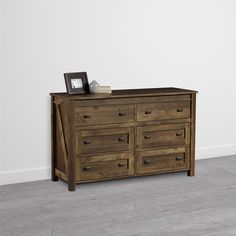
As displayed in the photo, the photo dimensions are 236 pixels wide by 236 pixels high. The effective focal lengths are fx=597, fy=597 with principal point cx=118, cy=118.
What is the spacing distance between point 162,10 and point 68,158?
1706 mm

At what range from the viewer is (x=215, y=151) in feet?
Answer: 19.1

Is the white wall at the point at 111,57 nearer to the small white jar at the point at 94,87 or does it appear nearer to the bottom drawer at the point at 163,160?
the small white jar at the point at 94,87

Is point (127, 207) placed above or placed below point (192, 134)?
below

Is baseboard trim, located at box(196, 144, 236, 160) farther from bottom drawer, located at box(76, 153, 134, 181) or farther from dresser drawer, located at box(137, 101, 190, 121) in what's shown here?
bottom drawer, located at box(76, 153, 134, 181)

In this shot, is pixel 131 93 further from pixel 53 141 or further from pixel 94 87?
pixel 53 141

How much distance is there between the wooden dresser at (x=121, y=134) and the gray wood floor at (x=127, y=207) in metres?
0.13

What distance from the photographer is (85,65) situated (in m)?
5.03

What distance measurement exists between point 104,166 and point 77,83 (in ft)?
A: 2.25

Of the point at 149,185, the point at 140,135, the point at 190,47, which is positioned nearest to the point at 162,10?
the point at 190,47

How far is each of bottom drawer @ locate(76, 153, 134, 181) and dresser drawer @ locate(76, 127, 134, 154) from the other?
0.06 m

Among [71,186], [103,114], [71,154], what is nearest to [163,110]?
[103,114]

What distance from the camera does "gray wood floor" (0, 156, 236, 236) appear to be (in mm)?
3670

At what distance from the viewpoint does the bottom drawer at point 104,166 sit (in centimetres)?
461

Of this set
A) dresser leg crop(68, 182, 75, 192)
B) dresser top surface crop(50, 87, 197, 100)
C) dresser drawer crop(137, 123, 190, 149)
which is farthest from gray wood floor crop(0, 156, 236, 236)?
dresser top surface crop(50, 87, 197, 100)
